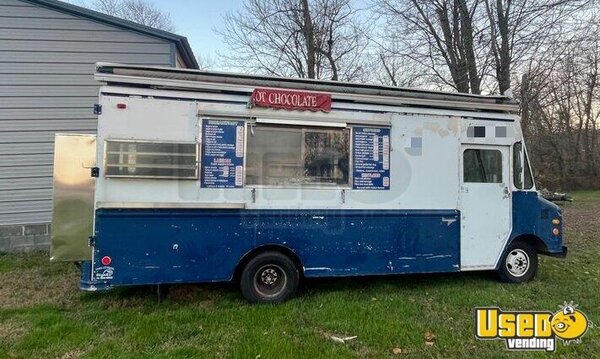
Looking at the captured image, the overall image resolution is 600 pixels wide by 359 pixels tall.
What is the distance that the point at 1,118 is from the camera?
313 inches

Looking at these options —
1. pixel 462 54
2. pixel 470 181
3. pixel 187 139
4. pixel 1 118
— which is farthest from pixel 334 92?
pixel 462 54

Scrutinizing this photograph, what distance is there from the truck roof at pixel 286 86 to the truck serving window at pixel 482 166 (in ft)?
2.15

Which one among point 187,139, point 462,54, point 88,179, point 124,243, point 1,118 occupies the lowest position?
point 124,243

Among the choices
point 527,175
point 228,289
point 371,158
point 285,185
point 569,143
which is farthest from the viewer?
point 569,143

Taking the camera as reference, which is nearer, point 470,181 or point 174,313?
point 174,313

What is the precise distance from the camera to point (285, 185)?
531 cm

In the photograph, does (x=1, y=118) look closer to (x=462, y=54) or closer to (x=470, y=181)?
(x=470, y=181)

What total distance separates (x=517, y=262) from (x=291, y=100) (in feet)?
13.9

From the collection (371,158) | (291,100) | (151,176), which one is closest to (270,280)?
(151,176)

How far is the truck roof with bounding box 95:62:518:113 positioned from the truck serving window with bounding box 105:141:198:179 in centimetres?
73

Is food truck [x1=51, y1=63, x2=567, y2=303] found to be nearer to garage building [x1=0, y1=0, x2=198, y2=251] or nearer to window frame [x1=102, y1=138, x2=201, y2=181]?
window frame [x1=102, y1=138, x2=201, y2=181]

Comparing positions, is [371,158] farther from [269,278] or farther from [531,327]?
[531,327]

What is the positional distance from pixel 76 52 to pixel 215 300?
19.9ft

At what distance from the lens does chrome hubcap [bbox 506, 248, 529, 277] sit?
624 cm
